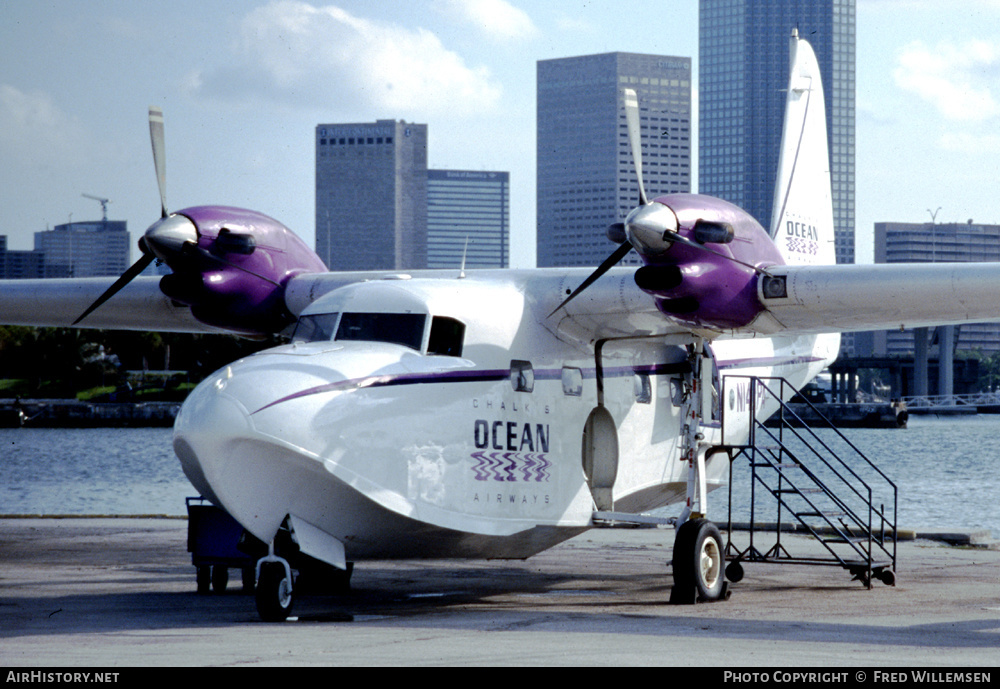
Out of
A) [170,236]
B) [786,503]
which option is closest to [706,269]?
[170,236]

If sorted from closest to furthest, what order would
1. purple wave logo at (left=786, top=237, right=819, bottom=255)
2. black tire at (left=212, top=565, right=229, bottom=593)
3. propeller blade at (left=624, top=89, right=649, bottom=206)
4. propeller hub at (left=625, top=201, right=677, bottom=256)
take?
propeller hub at (left=625, top=201, right=677, bottom=256)
propeller blade at (left=624, top=89, right=649, bottom=206)
black tire at (left=212, top=565, right=229, bottom=593)
purple wave logo at (left=786, top=237, right=819, bottom=255)

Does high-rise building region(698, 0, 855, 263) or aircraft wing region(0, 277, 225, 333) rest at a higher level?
high-rise building region(698, 0, 855, 263)

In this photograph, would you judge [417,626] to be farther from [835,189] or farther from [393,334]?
[835,189]

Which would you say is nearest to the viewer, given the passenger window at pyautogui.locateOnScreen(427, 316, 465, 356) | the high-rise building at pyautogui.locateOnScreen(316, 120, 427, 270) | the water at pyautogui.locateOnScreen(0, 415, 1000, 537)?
the passenger window at pyautogui.locateOnScreen(427, 316, 465, 356)

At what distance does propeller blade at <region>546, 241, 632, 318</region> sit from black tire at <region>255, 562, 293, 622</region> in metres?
3.80

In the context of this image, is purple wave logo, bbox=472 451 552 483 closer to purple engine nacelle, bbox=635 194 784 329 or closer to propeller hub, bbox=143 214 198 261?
purple engine nacelle, bbox=635 194 784 329

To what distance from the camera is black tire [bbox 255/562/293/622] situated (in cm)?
945

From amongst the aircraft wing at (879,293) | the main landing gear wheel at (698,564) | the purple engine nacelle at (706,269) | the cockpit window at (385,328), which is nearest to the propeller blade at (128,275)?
the cockpit window at (385,328)

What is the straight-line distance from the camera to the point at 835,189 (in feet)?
625

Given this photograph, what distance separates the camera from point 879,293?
10875 millimetres

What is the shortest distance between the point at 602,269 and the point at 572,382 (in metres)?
1.26

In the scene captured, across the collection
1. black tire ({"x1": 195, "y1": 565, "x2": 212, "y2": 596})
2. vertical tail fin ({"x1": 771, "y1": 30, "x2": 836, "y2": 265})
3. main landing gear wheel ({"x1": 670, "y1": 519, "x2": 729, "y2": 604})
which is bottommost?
black tire ({"x1": 195, "y1": 565, "x2": 212, "y2": 596})

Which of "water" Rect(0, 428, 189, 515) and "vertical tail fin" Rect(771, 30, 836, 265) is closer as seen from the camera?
"vertical tail fin" Rect(771, 30, 836, 265)

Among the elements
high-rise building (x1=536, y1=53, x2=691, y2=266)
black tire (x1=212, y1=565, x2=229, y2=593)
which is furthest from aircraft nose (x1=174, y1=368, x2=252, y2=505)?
high-rise building (x1=536, y1=53, x2=691, y2=266)
